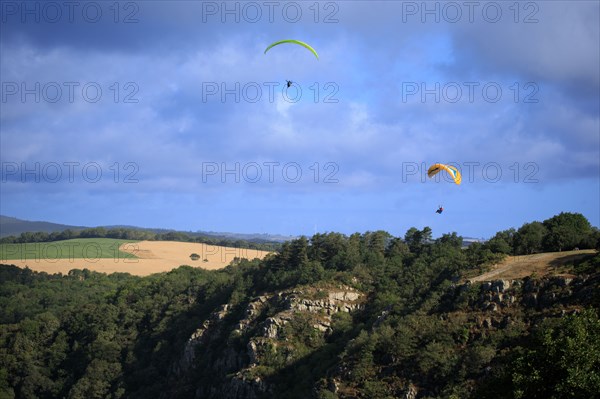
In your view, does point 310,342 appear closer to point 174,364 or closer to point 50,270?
point 174,364

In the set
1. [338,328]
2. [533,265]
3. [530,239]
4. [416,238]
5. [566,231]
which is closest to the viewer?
[533,265]

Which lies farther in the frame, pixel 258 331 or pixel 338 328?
pixel 258 331

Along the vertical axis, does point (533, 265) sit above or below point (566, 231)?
below

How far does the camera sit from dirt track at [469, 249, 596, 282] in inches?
2373

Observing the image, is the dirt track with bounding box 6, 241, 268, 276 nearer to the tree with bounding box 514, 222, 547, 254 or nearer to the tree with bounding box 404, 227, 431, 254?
the tree with bounding box 404, 227, 431, 254

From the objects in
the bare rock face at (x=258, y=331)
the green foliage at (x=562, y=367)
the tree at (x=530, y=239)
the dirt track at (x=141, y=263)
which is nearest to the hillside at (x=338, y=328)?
the green foliage at (x=562, y=367)

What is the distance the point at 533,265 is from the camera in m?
62.3

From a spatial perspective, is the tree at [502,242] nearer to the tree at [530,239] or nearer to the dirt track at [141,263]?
the tree at [530,239]

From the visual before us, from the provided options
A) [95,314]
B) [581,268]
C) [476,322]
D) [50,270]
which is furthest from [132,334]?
[50,270]

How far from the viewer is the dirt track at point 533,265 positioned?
60281mm

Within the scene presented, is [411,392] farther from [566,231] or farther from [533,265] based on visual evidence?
[566,231]

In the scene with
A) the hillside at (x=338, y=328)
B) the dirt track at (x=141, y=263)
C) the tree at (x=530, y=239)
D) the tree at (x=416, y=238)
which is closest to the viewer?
the hillside at (x=338, y=328)

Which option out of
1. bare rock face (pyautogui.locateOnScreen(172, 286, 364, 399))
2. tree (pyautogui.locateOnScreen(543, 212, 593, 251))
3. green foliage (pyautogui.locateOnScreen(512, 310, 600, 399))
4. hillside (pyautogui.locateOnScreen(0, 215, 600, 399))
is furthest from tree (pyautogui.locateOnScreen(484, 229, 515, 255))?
green foliage (pyautogui.locateOnScreen(512, 310, 600, 399))

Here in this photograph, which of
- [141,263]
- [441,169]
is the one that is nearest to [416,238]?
[441,169]
